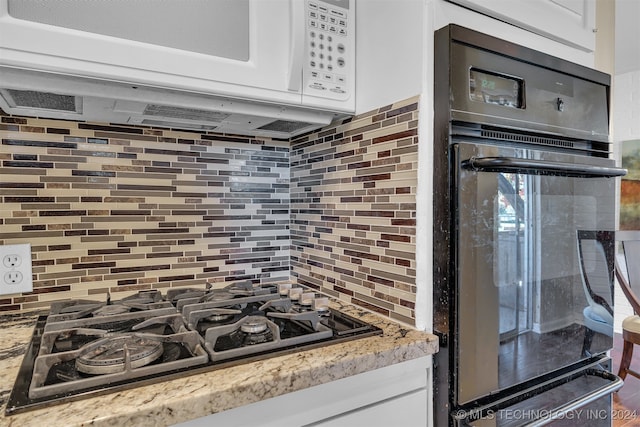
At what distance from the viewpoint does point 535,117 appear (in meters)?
1.00

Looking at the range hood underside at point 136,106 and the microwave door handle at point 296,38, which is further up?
the microwave door handle at point 296,38

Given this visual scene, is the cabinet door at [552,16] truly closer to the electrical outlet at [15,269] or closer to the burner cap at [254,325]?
the burner cap at [254,325]

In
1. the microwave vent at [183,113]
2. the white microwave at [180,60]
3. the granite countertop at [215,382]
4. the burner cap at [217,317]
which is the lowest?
the granite countertop at [215,382]

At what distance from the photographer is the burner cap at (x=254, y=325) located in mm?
853

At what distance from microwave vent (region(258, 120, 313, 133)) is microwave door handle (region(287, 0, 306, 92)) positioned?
21 centimetres

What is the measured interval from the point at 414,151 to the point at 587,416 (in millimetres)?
925

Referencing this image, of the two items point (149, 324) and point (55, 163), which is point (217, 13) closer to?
point (55, 163)

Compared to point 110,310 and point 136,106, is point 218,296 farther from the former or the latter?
point 136,106

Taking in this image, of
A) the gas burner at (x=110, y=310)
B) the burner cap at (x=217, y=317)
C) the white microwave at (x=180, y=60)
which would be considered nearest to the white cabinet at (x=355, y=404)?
the burner cap at (x=217, y=317)

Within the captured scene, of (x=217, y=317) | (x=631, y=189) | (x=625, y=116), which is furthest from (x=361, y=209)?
(x=625, y=116)

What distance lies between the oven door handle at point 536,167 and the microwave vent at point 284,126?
530 mm

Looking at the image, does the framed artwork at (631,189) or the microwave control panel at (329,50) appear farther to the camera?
the framed artwork at (631,189)

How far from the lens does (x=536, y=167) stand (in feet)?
2.99

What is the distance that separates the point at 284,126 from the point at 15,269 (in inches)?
32.8
